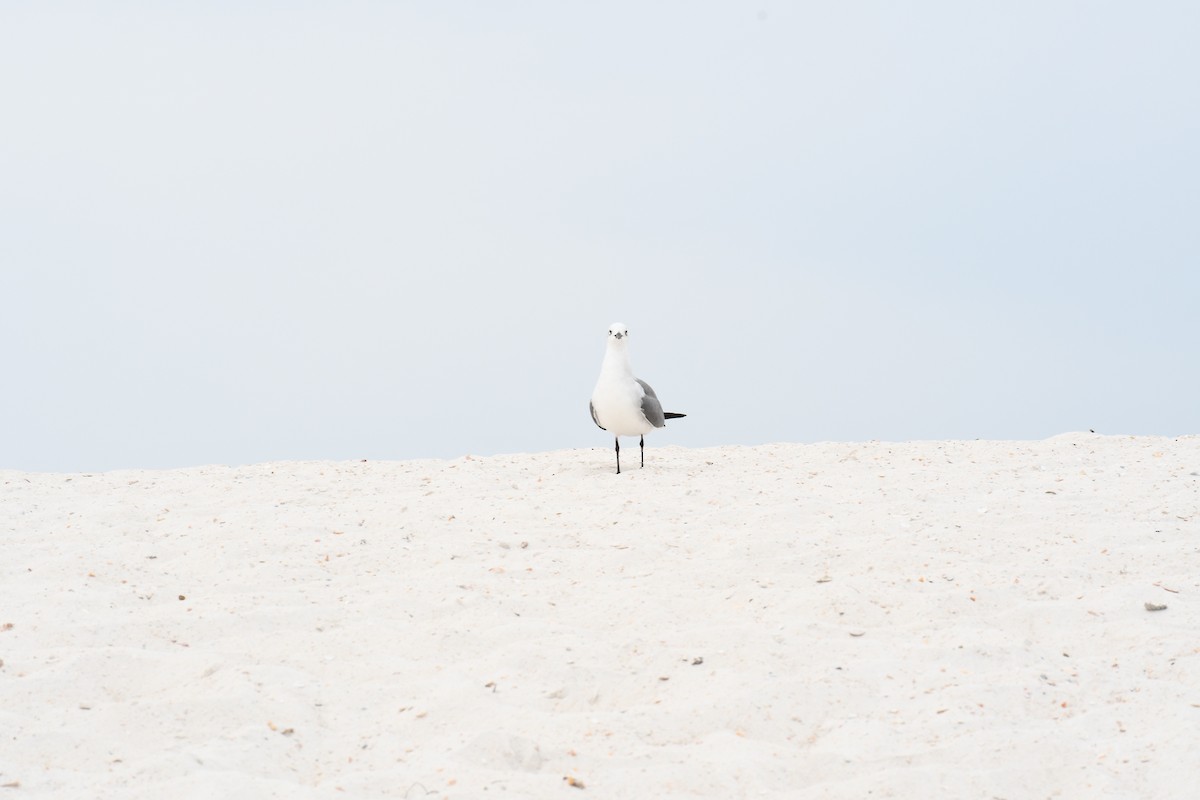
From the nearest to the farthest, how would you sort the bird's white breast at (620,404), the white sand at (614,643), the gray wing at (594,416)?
the white sand at (614,643)
the bird's white breast at (620,404)
the gray wing at (594,416)

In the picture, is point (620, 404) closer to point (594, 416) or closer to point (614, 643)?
point (594, 416)

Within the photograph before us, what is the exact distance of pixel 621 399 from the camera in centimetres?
824

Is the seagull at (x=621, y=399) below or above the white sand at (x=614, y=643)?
above

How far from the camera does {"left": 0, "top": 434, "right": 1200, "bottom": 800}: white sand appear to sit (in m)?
3.40

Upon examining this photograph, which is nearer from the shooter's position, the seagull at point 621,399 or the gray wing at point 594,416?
the seagull at point 621,399

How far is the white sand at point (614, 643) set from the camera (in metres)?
3.40

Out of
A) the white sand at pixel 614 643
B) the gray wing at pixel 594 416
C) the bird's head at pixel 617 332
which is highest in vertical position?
the bird's head at pixel 617 332

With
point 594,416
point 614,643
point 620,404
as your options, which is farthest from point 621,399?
point 614,643

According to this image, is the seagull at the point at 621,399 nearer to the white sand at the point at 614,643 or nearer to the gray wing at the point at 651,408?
the gray wing at the point at 651,408

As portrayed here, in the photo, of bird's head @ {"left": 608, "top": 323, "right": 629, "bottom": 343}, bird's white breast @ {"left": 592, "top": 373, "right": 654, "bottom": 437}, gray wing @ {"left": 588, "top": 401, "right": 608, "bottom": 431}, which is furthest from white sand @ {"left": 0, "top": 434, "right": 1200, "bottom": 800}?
bird's head @ {"left": 608, "top": 323, "right": 629, "bottom": 343}

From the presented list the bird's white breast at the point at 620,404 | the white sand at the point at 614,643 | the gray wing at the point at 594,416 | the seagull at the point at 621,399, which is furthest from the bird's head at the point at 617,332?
the white sand at the point at 614,643

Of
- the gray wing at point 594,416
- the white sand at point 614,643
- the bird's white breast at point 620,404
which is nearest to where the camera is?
the white sand at point 614,643

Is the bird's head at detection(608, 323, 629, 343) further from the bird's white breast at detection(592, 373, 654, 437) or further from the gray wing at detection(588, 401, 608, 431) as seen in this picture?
the gray wing at detection(588, 401, 608, 431)

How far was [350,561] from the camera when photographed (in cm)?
555
